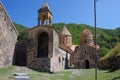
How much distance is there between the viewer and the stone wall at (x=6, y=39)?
68.2ft

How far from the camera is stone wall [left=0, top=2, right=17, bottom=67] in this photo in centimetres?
2078

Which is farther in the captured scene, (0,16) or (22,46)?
(22,46)

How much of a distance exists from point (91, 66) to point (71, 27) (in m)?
51.9

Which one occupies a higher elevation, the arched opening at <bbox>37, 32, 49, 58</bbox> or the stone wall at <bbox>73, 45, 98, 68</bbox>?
the arched opening at <bbox>37, 32, 49, 58</bbox>

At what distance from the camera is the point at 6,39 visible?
21656 millimetres

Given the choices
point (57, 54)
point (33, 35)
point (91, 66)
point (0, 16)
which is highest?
point (0, 16)

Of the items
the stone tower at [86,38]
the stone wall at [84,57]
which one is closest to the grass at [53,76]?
the stone wall at [84,57]

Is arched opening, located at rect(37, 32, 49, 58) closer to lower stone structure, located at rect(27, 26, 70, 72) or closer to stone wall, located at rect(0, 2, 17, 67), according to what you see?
lower stone structure, located at rect(27, 26, 70, 72)

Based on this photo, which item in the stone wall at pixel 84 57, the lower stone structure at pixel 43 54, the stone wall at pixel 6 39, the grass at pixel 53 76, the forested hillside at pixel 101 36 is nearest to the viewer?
the grass at pixel 53 76

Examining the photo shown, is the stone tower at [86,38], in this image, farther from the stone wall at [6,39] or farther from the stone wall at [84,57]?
the stone wall at [6,39]

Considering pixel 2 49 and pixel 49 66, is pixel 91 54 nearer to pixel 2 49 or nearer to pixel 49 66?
pixel 49 66

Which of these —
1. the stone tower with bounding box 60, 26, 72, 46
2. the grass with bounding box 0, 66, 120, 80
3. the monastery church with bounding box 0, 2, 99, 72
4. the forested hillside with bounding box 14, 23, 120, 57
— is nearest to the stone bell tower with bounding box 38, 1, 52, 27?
the monastery church with bounding box 0, 2, 99, 72

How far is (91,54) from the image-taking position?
32656 mm

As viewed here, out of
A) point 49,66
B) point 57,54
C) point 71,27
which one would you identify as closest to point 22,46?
point 57,54
